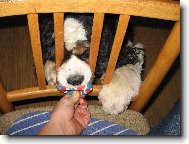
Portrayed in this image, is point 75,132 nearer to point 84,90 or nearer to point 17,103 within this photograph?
point 84,90

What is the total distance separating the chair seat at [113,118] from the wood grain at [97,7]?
60cm

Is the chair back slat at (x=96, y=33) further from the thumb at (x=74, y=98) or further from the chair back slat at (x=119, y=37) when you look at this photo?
the thumb at (x=74, y=98)

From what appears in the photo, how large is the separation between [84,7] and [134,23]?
1.51 m

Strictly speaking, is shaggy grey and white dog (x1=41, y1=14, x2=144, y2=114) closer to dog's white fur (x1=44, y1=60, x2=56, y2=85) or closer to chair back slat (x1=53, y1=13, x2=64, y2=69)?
dog's white fur (x1=44, y1=60, x2=56, y2=85)

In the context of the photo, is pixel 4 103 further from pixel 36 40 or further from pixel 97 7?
pixel 97 7

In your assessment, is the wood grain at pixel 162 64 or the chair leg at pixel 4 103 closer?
the wood grain at pixel 162 64

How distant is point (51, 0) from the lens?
79 centimetres

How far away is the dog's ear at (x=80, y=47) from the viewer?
1.35 meters

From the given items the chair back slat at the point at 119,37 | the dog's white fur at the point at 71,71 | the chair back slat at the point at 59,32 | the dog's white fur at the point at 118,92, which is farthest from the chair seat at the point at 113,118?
the chair back slat at the point at 59,32

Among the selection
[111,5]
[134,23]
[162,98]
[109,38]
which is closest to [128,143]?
[111,5]

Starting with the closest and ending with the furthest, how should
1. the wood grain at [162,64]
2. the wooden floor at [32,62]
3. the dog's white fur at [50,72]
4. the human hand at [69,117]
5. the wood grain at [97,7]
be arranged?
the wood grain at [97,7]
the wood grain at [162,64]
the human hand at [69,117]
the dog's white fur at [50,72]
the wooden floor at [32,62]

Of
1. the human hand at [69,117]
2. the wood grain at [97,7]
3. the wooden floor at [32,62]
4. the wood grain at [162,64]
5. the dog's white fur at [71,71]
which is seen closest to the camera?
the wood grain at [97,7]

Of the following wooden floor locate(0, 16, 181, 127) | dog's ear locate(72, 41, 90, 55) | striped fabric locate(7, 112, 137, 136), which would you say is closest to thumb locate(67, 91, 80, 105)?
striped fabric locate(7, 112, 137, 136)

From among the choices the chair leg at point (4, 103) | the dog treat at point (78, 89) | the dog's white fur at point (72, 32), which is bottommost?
the chair leg at point (4, 103)
